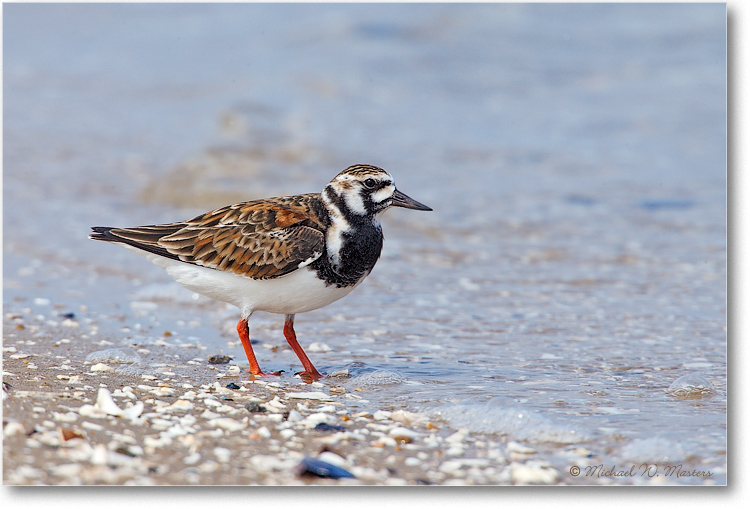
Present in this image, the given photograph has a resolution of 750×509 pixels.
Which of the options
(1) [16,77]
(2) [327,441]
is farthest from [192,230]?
→ (1) [16,77]

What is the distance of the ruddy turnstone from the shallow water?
2.05 feet

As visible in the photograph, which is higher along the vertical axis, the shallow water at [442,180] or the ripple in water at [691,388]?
the shallow water at [442,180]

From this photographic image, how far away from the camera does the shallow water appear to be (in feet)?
16.0

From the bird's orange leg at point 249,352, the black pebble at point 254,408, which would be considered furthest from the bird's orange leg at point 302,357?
the black pebble at point 254,408

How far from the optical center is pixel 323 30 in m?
14.7

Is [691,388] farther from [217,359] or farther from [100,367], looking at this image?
[100,367]

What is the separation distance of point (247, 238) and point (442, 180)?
5.70 meters

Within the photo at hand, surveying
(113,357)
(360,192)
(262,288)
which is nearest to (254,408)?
(262,288)

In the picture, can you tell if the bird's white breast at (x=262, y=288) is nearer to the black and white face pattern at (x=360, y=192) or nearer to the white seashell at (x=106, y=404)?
the black and white face pattern at (x=360, y=192)

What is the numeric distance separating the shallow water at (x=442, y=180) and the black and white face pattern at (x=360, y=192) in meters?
0.98

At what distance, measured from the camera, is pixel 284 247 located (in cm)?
451

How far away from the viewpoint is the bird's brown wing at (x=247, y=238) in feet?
14.8

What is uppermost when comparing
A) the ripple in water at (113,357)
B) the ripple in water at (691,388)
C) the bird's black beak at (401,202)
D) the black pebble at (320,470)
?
the bird's black beak at (401,202)

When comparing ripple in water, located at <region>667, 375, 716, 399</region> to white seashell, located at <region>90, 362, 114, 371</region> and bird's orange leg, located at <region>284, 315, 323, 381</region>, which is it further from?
white seashell, located at <region>90, 362, 114, 371</region>
